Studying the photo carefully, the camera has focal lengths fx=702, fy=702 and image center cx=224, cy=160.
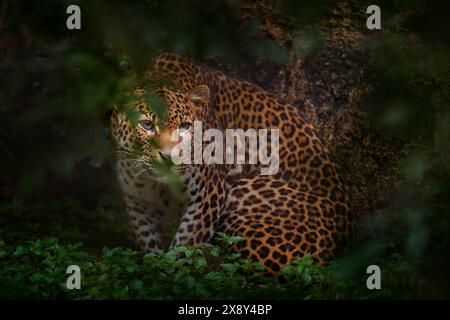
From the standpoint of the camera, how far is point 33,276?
487cm

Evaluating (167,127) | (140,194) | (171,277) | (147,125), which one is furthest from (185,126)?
(171,277)

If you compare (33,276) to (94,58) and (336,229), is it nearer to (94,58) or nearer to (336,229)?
(336,229)

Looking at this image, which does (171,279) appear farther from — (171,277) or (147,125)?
(147,125)

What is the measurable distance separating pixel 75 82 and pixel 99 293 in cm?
304

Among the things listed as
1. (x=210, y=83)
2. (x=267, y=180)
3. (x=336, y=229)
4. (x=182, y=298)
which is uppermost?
(x=210, y=83)

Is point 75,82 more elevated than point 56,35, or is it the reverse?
point 56,35

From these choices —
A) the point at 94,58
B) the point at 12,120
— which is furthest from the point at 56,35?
the point at 12,120

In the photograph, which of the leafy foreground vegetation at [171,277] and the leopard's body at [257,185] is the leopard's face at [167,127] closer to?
the leopard's body at [257,185]

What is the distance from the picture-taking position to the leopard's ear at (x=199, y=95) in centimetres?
568

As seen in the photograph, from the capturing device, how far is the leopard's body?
5461 mm

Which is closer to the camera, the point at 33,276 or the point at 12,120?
the point at 33,276

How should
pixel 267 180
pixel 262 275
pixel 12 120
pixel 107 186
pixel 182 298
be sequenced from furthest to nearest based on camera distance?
1. pixel 107 186
2. pixel 12 120
3. pixel 267 180
4. pixel 262 275
5. pixel 182 298

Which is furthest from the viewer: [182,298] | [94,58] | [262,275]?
[262,275]

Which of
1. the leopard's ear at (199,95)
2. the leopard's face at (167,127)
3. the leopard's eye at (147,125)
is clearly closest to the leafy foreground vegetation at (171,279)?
the leopard's face at (167,127)
